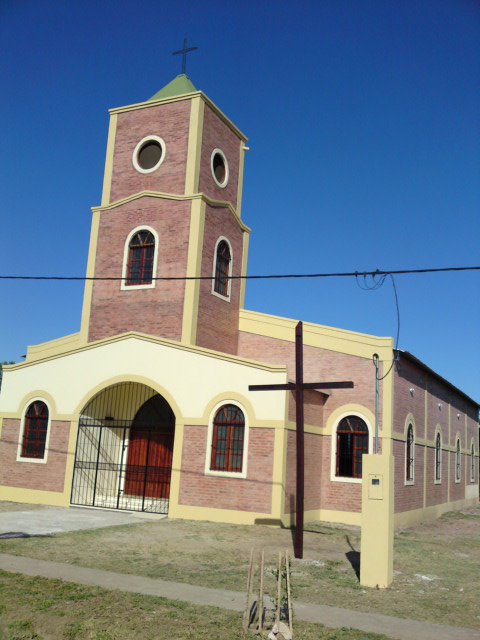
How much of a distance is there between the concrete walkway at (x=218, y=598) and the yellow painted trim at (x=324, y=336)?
12.5 m

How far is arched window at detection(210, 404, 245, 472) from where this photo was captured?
17969mm

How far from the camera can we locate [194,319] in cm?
2120

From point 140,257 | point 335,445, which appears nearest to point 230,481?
point 335,445

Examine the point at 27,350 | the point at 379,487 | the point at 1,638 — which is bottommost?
the point at 1,638

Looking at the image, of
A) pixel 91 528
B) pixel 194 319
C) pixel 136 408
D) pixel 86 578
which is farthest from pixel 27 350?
pixel 86 578

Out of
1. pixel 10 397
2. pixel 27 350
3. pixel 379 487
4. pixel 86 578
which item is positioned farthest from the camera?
pixel 27 350

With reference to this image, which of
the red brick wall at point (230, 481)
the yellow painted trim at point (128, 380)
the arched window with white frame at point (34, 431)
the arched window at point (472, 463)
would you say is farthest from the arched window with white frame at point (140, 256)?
the arched window at point (472, 463)

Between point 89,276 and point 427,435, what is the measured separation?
14051 millimetres

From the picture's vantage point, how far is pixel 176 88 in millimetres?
25125

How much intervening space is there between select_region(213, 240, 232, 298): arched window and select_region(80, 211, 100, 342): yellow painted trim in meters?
4.48

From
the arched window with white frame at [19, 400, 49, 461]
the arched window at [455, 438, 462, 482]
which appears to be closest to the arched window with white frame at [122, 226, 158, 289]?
the arched window with white frame at [19, 400, 49, 461]

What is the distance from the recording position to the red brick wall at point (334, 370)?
20.5m

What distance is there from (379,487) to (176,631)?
15.2 feet

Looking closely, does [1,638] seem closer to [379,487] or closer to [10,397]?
[379,487]
